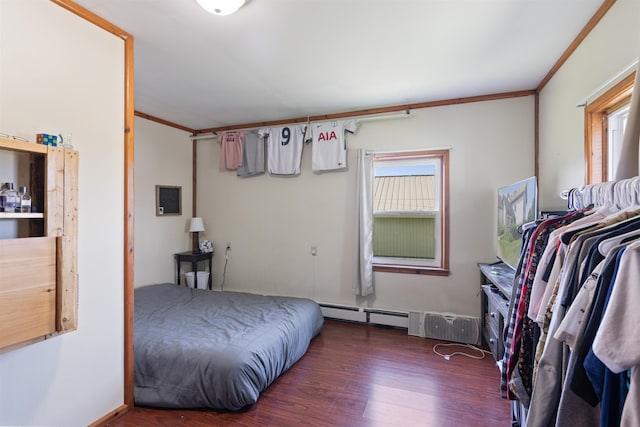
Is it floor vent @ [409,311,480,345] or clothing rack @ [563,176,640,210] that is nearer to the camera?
clothing rack @ [563,176,640,210]

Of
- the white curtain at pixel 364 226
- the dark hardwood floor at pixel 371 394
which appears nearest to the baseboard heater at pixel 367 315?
the white curtain at pixel 364 226

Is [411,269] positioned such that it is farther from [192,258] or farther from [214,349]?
[192,258]

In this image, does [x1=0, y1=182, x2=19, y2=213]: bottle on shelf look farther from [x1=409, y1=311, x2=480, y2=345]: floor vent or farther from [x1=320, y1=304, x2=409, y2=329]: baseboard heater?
[x1=409, y1=311, x2=480, y2=345]: floor vent

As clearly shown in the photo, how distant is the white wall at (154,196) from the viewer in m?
3.57

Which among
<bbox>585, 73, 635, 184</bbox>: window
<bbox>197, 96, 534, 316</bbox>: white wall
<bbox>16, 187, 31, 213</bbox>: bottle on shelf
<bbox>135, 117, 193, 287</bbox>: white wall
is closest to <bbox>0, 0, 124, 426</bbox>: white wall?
<bbox>16, 187, 31, 213</bbox>: bottle on shelf

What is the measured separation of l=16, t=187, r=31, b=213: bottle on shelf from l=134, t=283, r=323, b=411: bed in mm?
1253

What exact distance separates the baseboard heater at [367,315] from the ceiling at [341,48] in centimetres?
235

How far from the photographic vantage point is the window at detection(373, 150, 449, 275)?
331cm

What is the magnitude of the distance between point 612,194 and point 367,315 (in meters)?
2.75

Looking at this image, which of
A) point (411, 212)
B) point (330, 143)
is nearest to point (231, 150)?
point (330, 143)

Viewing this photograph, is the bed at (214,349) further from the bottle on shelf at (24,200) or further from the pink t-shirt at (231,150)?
the pink t-shirt at (231,150)

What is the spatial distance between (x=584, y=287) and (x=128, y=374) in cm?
243

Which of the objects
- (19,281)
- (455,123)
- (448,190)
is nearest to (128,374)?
(19,281)

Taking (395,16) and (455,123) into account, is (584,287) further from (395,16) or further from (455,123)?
(455,123)
